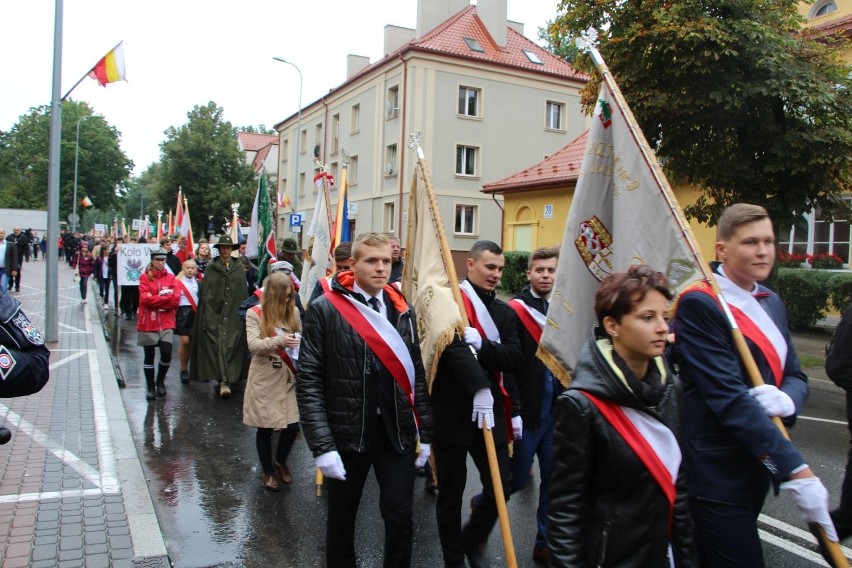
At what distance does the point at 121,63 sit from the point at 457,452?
1202cm

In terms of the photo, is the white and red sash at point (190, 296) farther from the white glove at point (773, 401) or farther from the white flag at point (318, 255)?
the white glove at point (773, 401)

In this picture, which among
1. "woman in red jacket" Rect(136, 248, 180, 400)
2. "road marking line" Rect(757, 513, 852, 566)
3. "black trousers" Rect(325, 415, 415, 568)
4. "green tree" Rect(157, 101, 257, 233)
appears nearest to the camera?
A: "black trousers" Rect(325, 415, 415, 568)

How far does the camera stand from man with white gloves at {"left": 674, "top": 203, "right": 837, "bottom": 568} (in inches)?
99.3

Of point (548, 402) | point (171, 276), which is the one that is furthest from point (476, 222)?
point (548, 402)

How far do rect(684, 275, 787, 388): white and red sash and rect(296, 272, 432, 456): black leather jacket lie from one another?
1.61 meters

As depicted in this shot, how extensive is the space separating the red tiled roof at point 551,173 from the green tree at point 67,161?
162ft

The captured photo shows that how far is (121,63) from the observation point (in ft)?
43.5

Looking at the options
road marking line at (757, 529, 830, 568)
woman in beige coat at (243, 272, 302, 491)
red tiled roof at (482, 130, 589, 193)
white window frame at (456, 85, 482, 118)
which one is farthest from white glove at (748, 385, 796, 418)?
white window frame at (456, 85, 482, 118)

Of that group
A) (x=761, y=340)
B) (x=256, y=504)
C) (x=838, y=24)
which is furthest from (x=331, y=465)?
(x=838, y=24)

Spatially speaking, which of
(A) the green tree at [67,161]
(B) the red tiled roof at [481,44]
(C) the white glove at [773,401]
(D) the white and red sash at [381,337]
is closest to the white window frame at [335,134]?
(B) the red tiled roof at [481,44]

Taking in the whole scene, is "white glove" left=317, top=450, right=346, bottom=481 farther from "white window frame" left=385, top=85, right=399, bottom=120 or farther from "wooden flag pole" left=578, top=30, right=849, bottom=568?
"white window frame" left=385, top=85, right=399, bottom=120

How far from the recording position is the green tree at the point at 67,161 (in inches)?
2530

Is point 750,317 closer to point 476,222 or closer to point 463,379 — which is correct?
point 463,379

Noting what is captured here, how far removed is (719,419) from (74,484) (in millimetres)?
4854
